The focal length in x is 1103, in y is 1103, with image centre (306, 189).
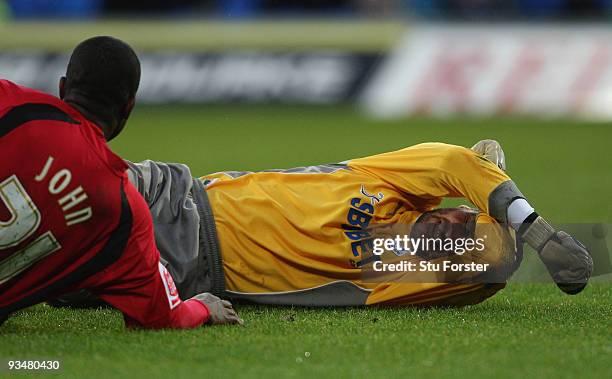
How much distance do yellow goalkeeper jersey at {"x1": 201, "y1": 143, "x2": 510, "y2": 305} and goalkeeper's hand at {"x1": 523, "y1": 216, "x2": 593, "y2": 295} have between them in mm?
281

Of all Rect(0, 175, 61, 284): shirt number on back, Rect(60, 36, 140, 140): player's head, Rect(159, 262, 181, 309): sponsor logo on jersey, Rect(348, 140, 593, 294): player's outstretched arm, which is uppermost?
Rect(60, 36, 140, 140): player's head

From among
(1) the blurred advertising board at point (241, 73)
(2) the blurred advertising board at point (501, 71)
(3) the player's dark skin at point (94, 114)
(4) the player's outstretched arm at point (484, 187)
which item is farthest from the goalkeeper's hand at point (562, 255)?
(1) the blurred advertising board at point (241, 73)

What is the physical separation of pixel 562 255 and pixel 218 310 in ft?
4.72

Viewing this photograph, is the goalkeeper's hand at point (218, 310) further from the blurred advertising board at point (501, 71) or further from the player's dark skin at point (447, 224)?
the blurred advertising board at point (501, 71)

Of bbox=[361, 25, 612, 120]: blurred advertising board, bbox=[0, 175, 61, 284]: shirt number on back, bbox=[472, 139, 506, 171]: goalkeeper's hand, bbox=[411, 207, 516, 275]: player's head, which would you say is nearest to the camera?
bbox=[0, 175, 61, 284]: shirt number on back

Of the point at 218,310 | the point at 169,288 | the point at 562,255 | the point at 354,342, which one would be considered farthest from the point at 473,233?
the point at 169,288

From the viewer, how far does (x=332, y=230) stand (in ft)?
16.0

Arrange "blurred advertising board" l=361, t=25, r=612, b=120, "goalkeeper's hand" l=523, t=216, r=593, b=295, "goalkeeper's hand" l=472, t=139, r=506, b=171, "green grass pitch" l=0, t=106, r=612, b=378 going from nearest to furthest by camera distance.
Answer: "green grass pitch" l=0, t=106, r=612, b=378, "goalkeeper's hand" l=523, t=216, r=593, b=295, "goalkeeper's hand" l=472, t=139, r=506, b=171, "blurred advertising board" l=361, t=25, r=612, b=120

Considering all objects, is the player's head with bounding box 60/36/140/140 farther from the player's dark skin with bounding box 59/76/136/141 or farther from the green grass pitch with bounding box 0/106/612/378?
the green grass pitch with bounding box 0/106/612/378

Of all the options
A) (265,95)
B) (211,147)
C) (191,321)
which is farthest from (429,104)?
(191,321)

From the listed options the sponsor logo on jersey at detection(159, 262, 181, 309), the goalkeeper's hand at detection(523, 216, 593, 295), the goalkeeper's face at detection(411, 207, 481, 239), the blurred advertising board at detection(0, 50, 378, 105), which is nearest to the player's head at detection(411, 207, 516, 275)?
the goalkeeper's face at detection(411, 207, 481, 239)

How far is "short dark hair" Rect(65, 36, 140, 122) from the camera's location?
Answer: 405 centimetres

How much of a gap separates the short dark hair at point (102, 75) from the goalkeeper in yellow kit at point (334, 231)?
75 centimetres

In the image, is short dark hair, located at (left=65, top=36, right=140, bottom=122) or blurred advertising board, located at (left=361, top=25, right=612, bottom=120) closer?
short dark hair, located at (left=65, top=36, right=140, bottom=122)
